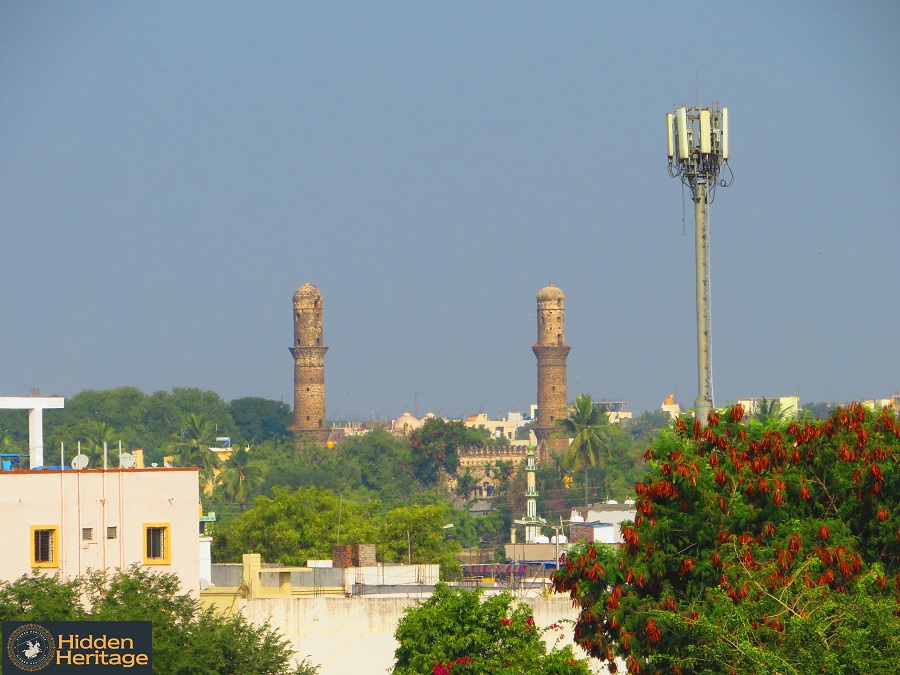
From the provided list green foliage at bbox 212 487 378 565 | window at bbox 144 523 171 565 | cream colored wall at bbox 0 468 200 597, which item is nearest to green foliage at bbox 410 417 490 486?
green foliage at bbox 212 487 378 565

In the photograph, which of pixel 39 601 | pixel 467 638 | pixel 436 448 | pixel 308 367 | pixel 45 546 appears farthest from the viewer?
pixel 308 367

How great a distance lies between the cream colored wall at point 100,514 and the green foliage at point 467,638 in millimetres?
7390

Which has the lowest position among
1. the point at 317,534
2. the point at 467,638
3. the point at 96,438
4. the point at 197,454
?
the point at 317,534

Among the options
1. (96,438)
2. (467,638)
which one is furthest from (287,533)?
(96,438)

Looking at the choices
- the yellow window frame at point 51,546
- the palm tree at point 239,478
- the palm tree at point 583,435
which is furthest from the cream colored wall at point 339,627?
the palm tree at point 239,478

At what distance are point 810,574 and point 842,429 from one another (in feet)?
10.6

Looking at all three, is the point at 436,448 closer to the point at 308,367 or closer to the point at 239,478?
the point at 239,478

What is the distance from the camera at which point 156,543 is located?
1479 inches

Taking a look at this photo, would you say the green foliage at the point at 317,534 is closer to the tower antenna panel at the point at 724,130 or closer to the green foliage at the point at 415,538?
the green foliage at the point at 415,538

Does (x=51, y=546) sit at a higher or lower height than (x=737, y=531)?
lower

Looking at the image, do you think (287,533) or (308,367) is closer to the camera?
(287,533)

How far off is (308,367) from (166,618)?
530ft

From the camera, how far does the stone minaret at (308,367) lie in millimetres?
192000

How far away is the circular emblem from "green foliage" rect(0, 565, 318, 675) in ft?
20.4
